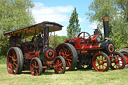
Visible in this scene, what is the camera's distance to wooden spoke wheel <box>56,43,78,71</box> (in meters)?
11.5

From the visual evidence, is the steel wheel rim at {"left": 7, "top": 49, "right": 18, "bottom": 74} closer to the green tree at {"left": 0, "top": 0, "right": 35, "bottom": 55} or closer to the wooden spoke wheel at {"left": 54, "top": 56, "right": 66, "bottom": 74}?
the wooden spoke wheel at {"left": 54, "top": 56, "right": 66, "bottom": 74}

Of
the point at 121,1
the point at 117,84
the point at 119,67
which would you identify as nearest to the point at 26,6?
the point at 121,1

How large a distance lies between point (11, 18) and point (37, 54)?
61.8ft

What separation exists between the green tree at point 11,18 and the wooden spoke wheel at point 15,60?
52.5ft

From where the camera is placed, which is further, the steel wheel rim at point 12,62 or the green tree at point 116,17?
the green tree at point 116,17

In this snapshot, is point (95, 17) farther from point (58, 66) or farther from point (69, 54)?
point (58, 66)

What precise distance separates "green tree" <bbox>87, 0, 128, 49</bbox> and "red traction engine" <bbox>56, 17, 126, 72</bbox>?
15.1 meters

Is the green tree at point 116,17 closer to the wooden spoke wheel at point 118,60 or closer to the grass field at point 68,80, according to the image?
the wooden spoke wheel at point 118,60

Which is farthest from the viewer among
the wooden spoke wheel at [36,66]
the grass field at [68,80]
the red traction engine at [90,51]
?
the red traction engine at [90,51]

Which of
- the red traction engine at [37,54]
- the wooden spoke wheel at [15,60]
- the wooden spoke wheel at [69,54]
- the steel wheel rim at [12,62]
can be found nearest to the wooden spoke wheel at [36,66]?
the red traction engine at [37,54]

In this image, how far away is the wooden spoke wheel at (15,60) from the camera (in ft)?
32.1

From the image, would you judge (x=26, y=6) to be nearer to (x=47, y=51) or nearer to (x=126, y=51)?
(x=126, y=51)

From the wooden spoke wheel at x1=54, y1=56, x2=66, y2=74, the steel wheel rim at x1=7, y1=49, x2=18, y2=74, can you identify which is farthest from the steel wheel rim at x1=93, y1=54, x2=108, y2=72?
the steel wheel rim at x1=7, y1=49, x2=18, y2=74

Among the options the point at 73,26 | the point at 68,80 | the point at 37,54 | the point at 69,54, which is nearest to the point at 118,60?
the point at 69,54
